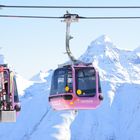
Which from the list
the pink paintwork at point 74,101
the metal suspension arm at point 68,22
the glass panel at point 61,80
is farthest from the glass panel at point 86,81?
the metal suspension arm at point 68,22

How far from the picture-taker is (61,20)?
91.2 ft

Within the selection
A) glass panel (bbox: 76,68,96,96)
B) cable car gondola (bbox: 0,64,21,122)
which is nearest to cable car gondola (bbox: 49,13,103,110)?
glass panel (bbox: 76,68,96,96)

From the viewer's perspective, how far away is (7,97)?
2864 cm

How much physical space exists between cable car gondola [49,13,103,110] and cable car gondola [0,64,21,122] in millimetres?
2409

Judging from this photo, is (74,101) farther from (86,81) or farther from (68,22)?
(68,22)

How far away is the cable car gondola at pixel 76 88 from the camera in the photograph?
3180cm

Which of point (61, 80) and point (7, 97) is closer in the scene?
point (7, 97)

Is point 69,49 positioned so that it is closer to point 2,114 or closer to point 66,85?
point 66,85

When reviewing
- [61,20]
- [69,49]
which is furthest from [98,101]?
[61,20]

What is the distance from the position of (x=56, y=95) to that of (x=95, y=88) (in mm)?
2178

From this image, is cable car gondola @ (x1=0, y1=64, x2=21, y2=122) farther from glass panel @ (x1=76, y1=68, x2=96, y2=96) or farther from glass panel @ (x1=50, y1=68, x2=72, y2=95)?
glass panel @ (x1=76, y1=68, x2=96, y2=96)

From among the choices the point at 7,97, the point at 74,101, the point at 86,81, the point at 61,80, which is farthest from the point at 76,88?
the point at 7,97

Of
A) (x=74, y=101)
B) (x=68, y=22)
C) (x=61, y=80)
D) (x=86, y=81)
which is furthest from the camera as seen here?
(x=61, y=80)

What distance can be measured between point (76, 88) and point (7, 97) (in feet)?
16.0
